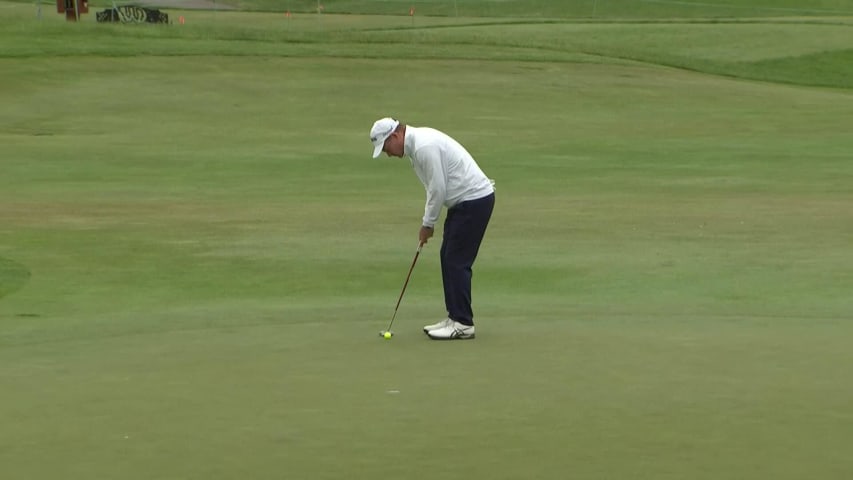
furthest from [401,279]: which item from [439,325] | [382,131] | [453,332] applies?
[382,131]

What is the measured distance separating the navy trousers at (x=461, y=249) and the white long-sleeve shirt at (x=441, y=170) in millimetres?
82

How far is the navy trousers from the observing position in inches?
454

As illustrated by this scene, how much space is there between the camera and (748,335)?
11516mm

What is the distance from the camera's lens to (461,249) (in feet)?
38.3

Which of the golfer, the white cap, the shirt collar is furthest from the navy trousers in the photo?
the white cap

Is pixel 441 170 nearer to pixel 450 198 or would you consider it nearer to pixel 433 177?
pixel 433 177

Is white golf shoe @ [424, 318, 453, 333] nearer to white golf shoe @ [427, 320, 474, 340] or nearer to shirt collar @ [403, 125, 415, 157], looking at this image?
white golf shoe @ [427, 320, 474, 340]

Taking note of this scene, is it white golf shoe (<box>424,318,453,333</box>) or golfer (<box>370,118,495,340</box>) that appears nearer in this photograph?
golfer (<box>370,118,495,340</box>)

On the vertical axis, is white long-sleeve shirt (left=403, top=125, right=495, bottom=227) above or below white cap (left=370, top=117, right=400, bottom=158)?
below

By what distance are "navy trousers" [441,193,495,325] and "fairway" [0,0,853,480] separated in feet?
1.05

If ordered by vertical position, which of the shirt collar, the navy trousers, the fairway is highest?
the shirt collar

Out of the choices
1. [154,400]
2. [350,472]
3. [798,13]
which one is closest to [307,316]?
[154,400]

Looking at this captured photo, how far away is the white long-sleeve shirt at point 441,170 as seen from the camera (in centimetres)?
1122

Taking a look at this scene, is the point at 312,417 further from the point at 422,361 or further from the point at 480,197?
the point at 480,197
